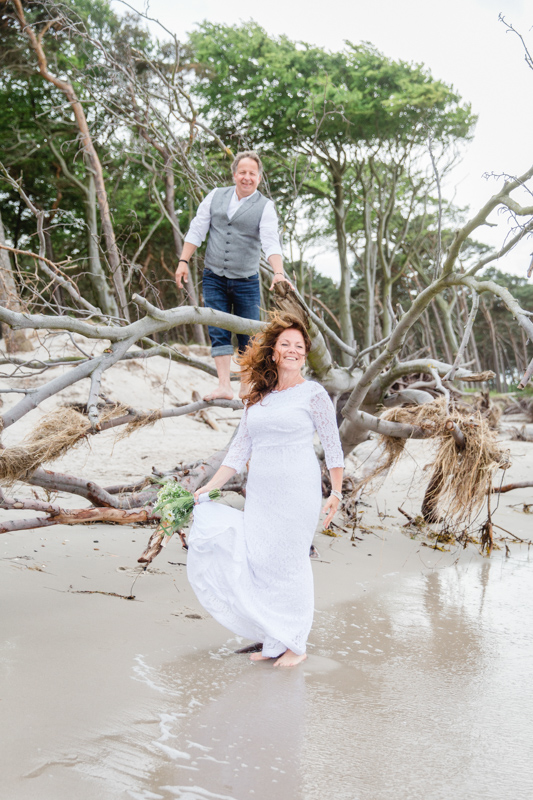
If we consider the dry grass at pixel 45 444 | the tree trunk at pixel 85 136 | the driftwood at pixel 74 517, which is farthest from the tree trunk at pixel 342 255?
the driftwood at pixel 74 517

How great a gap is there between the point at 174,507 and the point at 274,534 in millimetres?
514

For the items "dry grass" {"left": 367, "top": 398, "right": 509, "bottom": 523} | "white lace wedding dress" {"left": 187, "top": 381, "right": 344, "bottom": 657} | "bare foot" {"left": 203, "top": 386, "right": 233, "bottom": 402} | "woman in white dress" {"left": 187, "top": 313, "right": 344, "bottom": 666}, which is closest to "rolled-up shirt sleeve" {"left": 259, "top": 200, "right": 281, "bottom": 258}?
"bare foot" {"left": 203, "top": 386, "right": 233, "bottom": 402}

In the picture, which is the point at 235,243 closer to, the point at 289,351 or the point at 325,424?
the point at 289,351

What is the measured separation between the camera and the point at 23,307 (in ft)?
12.0

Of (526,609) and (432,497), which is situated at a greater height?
(432,497)

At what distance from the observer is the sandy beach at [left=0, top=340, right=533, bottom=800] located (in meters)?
1.99

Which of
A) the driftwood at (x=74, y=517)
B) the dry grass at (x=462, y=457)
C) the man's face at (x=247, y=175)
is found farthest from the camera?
the dry grass at (x=462, y=457)

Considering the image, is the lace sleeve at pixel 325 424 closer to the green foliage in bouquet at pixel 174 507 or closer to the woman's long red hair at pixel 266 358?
the woman's long red hair at pixel 266 358

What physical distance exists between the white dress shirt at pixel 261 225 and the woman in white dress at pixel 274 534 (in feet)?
4.79

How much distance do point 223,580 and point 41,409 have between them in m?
7.44

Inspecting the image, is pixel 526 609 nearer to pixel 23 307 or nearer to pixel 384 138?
pixel 23 307


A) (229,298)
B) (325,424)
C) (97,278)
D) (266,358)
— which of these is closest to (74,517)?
(266,358)

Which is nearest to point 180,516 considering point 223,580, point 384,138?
point 223,580

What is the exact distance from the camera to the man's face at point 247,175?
14.2 feet
